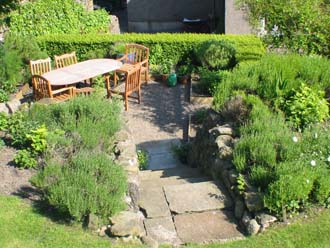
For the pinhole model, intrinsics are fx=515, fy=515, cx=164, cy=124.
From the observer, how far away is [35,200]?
7.04 metres

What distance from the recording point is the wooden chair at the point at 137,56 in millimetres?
14250

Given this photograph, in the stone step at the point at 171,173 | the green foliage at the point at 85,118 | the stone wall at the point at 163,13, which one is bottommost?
the stone step at the point at 171,173

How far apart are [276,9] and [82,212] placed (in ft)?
23.3

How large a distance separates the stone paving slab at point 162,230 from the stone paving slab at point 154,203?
11cm

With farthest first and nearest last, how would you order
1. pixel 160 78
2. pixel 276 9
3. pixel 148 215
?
pixel 160 78, pixel 276 9, pixel 148 215

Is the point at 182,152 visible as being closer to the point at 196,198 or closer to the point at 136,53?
the point at 196,198

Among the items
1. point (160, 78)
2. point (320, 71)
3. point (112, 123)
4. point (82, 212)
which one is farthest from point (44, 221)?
point (160, 78)

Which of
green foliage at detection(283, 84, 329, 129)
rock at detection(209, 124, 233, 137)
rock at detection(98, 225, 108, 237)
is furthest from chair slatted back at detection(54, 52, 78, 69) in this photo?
rock at detection(98, 225, 108, 237)

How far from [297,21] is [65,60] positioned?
19.8 feet

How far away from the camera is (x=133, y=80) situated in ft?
42.4

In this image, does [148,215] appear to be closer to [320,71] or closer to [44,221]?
[44,221]

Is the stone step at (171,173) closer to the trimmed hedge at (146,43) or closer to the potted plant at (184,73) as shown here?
the potted plant at (184,73)

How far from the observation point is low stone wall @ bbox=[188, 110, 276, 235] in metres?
6.52

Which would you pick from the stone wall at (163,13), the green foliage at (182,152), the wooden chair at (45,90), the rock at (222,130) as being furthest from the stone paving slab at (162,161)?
the stone wall at (163,13)
